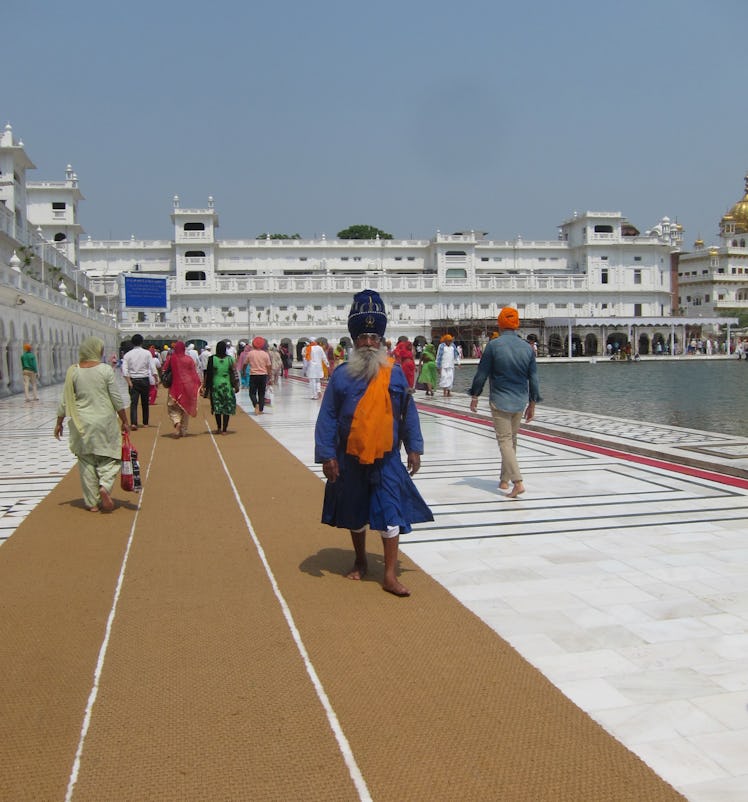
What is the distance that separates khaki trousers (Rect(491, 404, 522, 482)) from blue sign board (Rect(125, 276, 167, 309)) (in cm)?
4036

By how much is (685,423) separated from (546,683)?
11.3m

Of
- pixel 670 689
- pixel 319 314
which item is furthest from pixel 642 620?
pixel 319 314

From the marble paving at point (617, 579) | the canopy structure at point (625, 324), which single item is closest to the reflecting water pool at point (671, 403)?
the marble paving at point (617, 579)

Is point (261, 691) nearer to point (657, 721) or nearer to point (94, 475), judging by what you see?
point (657, 721)

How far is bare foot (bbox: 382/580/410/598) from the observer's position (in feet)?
14.1

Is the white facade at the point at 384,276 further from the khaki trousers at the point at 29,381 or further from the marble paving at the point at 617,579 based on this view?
the marble paving at the point at 617,579

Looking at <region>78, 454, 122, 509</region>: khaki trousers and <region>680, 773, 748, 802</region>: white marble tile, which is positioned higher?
<region>78, 454, 122, 509</region>: khaki trousers

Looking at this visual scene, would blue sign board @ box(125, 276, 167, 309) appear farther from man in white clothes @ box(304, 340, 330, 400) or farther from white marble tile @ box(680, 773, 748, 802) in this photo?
white marble tile @ box(680, 773, 748, 802)

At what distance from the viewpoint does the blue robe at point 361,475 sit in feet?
14.4

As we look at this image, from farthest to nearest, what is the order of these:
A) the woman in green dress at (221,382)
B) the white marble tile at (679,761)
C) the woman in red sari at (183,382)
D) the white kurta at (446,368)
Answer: the white kurta at (446,368) < the woman in green dress at (221,382) < the woman in red sari at (183,382) < the white marble tile at (679,761)

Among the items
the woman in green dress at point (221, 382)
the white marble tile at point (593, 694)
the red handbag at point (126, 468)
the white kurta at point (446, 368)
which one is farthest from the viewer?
the white kurta at point (446, 368)

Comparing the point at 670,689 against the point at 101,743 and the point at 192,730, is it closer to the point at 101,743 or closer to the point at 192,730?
the point at 192,730

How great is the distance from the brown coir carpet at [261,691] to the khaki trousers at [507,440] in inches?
83.2

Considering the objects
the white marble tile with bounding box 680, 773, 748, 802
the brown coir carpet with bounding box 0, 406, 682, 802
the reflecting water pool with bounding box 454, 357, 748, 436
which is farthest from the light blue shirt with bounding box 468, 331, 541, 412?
the reflecting water pool with bounding box 454, 357, 748, 436
